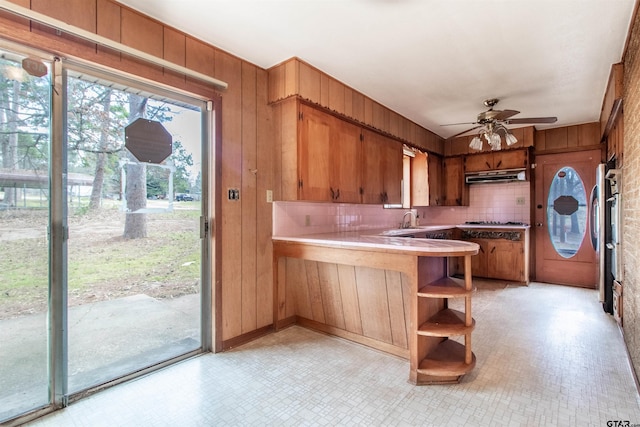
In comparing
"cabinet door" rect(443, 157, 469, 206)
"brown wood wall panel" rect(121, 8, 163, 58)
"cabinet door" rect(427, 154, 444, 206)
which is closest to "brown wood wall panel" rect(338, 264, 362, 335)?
"brown wood wall panel" rect(121, 8, 163, 58)

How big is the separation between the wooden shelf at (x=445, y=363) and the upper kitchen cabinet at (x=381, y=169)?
1706 millimetres

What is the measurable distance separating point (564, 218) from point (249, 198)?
4793mm

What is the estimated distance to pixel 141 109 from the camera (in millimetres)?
2129

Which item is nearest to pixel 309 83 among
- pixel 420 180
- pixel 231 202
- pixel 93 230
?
pixel 231 202

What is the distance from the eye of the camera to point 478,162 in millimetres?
5156

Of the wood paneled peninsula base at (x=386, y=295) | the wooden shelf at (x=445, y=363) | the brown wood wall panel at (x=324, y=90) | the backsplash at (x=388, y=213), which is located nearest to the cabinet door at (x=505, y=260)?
the backsplash at (x=388, y=213)

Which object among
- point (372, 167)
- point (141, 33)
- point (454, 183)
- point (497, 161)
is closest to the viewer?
point (141, 33)

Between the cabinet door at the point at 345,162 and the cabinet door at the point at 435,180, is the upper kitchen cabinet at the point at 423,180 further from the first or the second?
the cabinet door at the point at 345,162

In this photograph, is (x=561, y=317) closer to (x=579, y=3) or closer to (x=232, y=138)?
(x=579, y=3)

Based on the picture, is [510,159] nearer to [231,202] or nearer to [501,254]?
[501,254]

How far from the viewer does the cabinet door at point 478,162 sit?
5.04 metres

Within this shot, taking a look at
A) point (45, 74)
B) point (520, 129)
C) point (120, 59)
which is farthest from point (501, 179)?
point (45, 74)

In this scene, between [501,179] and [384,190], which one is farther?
[501,179]

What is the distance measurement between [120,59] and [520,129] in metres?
5.13
